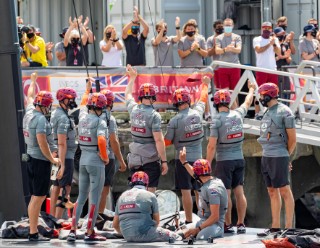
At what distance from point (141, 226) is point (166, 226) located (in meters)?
1.45

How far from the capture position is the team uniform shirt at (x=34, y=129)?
2038 cm

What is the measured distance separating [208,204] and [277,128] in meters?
1.43

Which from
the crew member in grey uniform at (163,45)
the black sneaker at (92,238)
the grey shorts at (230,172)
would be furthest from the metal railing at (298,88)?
the black sneaker at (92,238)

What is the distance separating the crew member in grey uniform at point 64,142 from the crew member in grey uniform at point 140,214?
117 cm

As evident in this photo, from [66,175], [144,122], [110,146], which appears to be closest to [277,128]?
[144,122]

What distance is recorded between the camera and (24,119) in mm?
20875

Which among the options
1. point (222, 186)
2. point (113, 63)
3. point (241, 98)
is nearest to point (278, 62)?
point (241, 98)

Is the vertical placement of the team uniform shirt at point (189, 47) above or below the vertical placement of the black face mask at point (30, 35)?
below

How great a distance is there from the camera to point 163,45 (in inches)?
1022

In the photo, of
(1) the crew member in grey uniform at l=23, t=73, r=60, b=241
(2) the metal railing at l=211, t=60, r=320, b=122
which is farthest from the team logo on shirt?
(2) the metal railing at l=211, t=60, r=320, b=122

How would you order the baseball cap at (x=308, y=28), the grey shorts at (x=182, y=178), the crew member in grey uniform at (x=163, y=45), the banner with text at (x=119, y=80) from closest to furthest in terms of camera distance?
1. the grey shorts at (x=182, y=178)
2. the banner with text at (x=119, y=80)
3. the crew member in grey uniform at (x=163, y=45)
4. the baseball cap at (x=308, y=28)

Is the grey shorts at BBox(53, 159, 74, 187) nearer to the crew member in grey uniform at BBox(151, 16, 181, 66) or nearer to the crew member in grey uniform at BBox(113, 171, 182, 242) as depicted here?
the crew member in grey uniform at BBox(113, 171, 182, 242)

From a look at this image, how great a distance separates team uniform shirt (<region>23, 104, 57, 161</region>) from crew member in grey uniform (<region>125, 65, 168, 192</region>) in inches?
57.1

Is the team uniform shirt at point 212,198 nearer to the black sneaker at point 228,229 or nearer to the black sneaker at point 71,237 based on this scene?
the black sneaker at point 228,229
